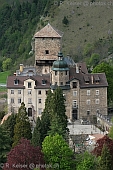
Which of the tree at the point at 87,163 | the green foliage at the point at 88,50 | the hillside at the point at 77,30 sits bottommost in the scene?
the tree at the point at 87,163

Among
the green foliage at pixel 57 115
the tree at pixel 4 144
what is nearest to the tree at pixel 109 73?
the green foliage at pixel 57 115

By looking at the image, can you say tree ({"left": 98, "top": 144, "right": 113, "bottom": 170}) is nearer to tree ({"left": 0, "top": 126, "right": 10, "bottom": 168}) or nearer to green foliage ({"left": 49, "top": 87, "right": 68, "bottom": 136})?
green foliage ({"left": 49, "top": 87, "right": 68, "bottom": 136})

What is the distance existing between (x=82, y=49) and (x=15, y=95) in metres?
83.3

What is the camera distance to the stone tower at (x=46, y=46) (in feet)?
288

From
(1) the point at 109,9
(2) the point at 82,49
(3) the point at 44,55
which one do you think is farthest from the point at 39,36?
(1) the point at 109,9

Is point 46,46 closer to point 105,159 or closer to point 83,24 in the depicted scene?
point 105,159

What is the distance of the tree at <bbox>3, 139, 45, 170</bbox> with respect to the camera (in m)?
51.2

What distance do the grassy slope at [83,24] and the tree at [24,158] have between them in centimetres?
10847

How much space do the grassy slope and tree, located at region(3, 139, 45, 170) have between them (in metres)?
108

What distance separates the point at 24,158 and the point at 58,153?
3733 mm

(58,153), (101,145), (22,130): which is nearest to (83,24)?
(22,130)

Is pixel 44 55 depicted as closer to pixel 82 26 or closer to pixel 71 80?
pixel 71 80

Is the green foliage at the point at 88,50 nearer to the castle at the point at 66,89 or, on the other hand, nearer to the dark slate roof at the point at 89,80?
the castle at the point at 66,89

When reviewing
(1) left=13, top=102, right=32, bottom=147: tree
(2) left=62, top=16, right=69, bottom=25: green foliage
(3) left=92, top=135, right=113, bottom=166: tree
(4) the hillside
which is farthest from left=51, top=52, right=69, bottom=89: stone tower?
(2) left=62, top=16, right=69, bottom=25: green foliage
